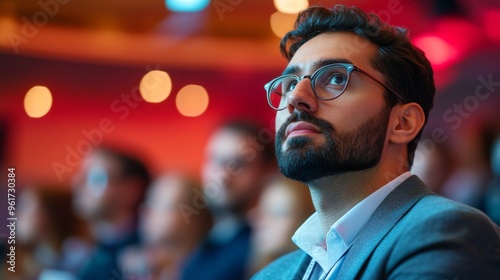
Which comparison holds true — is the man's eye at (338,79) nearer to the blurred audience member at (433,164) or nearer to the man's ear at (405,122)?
the man's ear at (405,122)

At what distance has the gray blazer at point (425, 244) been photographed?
3.36 ft

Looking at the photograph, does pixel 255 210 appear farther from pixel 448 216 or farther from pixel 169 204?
pixel 448 216

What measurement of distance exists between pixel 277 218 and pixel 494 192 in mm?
890

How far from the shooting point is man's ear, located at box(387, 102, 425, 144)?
1.39 metres

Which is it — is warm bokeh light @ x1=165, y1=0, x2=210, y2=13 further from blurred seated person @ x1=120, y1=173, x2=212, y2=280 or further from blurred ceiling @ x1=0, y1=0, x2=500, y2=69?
blurred seated person @ x1=120, y1=173, x2=212, y2=280

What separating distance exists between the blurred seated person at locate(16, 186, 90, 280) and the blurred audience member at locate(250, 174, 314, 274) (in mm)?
874

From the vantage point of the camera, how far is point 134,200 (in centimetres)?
309

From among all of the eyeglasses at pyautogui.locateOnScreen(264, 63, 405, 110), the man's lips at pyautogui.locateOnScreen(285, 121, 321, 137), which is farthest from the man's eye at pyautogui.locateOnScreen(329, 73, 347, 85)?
the man's lips at pyautogui.locateOnScreen(285, 121, 321, 137)

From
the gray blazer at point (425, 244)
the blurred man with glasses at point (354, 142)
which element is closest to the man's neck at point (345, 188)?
the blurred man with glasses at point (354, 142)

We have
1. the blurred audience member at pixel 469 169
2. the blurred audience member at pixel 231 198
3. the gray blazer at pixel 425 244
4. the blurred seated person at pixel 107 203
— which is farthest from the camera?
the blurred seated person at pixel 107 203

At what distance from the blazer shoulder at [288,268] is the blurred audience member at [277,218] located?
4.13ft

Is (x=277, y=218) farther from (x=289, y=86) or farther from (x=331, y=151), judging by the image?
(x=331, y=151)

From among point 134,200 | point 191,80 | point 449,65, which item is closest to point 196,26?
point 191,80

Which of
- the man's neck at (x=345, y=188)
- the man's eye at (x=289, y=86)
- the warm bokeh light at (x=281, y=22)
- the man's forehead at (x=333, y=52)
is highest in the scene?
the warm bokeh light at (x=281, y=22)
